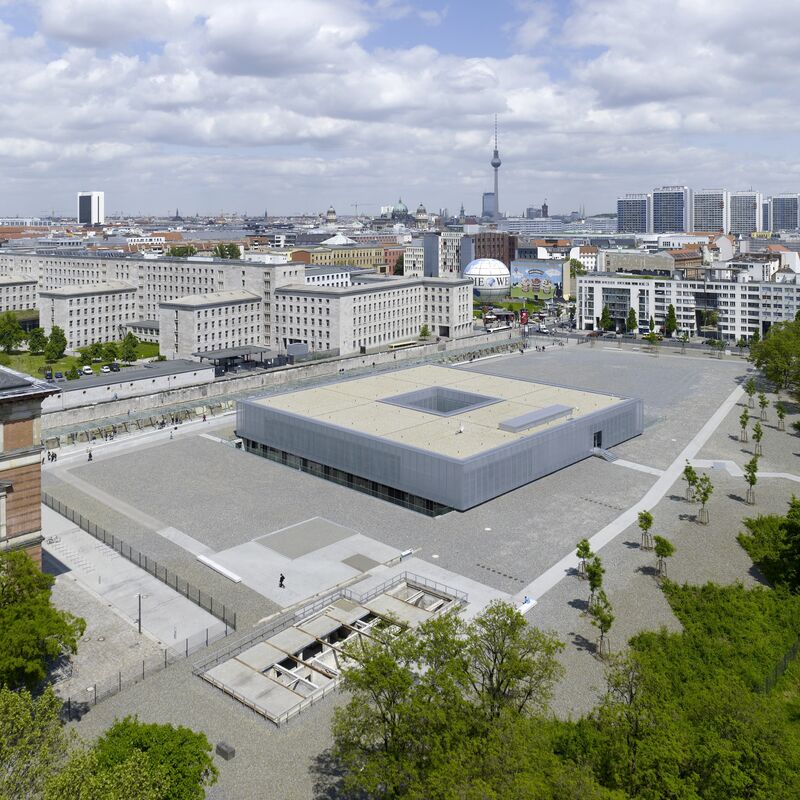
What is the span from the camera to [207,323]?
99.5 meters

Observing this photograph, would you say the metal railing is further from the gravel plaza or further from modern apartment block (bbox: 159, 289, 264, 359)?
modern apartment block (bbox: 159, 289, 264, 359)

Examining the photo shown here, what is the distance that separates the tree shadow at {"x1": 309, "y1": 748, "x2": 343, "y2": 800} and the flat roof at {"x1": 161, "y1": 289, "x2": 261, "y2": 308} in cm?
7905

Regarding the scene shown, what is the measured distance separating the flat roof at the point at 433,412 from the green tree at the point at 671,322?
220ft

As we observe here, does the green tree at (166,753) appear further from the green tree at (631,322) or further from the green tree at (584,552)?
the green tree at (631,322)

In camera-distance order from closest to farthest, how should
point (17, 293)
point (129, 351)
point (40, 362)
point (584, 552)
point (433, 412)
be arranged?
1. point (584, 552)
2. point (433, 412)
3. point (129, 351)
4. point (40, 362)
5. point (17, 293)

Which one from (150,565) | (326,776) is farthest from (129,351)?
(326,776)

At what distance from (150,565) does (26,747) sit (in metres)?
22.4

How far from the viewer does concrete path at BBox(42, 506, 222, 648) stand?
33.8 m

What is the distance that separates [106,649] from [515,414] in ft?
117

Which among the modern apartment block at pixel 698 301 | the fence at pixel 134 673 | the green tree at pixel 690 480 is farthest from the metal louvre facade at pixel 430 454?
the modern apartment block at pixel 698 301

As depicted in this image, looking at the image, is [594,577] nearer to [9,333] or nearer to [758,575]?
[758,575]

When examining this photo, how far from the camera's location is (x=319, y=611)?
3525 cm

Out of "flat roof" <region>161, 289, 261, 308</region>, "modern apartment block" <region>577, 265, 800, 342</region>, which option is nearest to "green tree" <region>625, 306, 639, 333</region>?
"modern apartment block" <region>577, 265, 800, 342</region>

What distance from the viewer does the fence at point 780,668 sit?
95.2 ft
